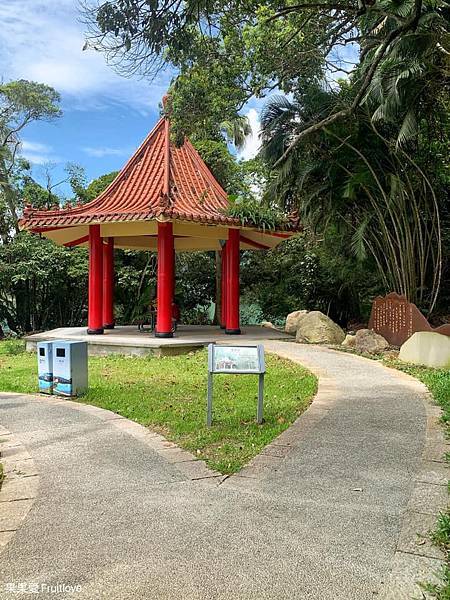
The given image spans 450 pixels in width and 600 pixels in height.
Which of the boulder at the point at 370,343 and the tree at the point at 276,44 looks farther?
the boulder at the point at 370,343

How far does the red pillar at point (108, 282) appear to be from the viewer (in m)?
15.4

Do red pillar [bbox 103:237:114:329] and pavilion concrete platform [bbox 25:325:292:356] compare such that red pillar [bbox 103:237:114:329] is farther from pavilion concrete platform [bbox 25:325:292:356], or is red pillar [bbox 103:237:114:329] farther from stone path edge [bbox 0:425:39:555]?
stone path edge [bbox 0:425:39:555]

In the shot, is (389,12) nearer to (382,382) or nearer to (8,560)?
(382,382)

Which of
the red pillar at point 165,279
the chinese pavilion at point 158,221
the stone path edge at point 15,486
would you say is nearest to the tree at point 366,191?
the chinese pavilion at point 158,221

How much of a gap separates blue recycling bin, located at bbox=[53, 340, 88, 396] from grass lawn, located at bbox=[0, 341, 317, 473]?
0.25 m

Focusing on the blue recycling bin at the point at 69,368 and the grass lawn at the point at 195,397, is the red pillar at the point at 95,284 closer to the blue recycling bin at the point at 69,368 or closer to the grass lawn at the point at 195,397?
the grass lawn at the point at 195,397

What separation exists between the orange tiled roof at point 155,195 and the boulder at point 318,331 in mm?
3254

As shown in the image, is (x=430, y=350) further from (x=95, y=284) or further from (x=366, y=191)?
(x=95, y=284)

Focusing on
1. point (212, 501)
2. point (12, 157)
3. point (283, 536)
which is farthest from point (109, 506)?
point (12, 157)

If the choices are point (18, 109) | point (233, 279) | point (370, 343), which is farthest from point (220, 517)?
point (18, 109)

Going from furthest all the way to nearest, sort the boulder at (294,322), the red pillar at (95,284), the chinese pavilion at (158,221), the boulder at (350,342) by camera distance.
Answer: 1. the boulder at (294,322)
2. the red pillar at (95,284)
3. the chinese pavilion at (158,221)
4. the boulder at (350,342)

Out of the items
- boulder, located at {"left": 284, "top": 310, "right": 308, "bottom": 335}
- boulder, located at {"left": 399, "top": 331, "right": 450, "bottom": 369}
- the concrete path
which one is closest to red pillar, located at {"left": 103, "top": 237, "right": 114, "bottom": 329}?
boulder, located at {"left": 284, "top": 310, "right": 308, "bottom": 335}

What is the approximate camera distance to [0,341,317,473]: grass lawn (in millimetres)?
5195

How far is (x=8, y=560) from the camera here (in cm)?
299
